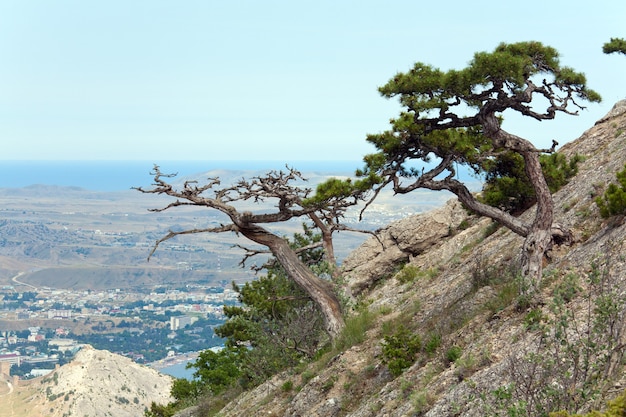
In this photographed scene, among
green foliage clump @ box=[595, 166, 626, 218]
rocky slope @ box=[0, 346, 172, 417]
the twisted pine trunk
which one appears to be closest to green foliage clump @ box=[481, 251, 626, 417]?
green foliage clump @ box=[595, 166, 626, 218]

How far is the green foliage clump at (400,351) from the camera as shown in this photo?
14.8m

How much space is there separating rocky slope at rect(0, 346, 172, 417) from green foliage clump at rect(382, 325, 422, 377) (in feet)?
256

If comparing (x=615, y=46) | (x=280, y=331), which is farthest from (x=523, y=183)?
(x=280, y=331)

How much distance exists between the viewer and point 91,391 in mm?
93938

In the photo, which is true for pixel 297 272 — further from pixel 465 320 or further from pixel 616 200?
pixel 616 200

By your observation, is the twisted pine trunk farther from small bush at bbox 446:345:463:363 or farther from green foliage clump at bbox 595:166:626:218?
green foliage clump at bbox 595:166:626:218

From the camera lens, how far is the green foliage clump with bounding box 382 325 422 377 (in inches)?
582

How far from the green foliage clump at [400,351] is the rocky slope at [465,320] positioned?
0.29 metres

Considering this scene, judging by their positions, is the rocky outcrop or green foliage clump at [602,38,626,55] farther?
the rocky outcrop

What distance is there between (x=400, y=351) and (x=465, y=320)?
1.54 meters

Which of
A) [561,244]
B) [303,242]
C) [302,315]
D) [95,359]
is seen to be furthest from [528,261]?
[95,359]

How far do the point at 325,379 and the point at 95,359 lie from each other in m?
93.5

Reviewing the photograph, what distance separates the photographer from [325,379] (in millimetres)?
16875

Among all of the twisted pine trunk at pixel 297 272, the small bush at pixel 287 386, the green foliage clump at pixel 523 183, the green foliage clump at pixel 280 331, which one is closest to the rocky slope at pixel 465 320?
the small bush at pixel 287 386
